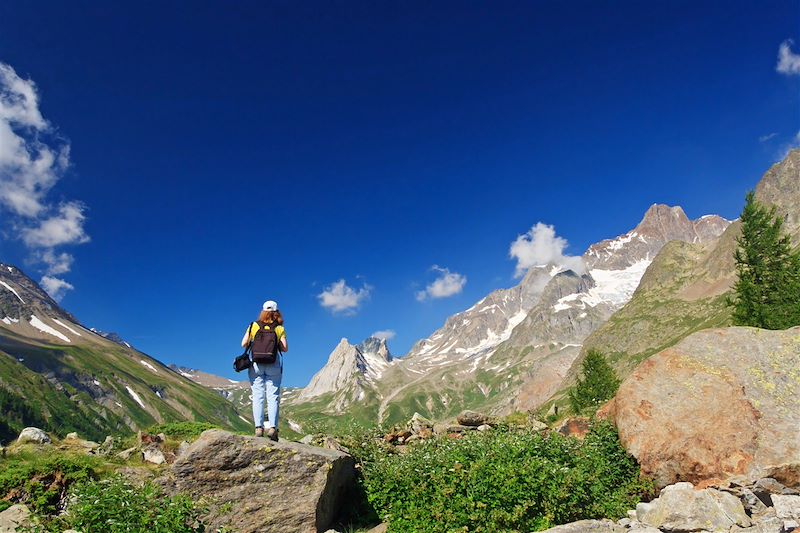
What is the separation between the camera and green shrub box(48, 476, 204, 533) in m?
7.73

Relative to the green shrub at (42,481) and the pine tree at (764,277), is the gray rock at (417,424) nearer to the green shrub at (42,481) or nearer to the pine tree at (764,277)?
the green shrub at (42,481)

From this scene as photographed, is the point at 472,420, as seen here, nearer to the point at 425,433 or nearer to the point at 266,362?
the point at 425,433

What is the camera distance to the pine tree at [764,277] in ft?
141

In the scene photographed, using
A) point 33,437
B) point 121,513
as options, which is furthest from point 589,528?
point 33,437

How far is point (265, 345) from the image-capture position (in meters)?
13.6

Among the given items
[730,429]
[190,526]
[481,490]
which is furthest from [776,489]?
[190,526]

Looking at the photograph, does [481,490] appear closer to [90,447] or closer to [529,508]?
[529,508]

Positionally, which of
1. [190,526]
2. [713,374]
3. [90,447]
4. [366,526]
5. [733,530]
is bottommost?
[733,530]

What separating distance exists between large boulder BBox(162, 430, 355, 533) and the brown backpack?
2.44 metres

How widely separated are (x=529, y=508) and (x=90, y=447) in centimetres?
1670

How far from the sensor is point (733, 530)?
8.84 metres

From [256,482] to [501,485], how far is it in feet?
19.7

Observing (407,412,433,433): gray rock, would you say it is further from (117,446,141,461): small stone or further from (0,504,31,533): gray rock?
(0,504,31,533): gray rock

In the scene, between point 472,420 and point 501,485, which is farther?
point 472,420
